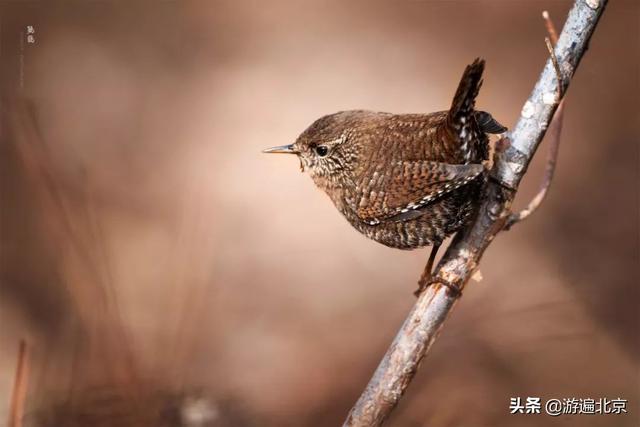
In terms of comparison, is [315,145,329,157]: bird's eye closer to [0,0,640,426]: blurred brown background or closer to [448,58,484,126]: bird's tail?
[448,58,484,126]: bird's tail

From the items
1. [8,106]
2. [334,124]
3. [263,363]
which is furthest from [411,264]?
[8,106]

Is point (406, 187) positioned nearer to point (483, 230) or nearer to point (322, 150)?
point (483, 230)

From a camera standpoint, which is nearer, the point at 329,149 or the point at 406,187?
the point at 406,187

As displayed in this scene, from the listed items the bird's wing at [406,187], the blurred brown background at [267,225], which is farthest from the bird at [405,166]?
the blurred brown background at [267,225]

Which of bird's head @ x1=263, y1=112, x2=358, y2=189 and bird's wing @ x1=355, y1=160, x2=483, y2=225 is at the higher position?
bird's head @ x1=263, y1=112, x2=358, y2=189

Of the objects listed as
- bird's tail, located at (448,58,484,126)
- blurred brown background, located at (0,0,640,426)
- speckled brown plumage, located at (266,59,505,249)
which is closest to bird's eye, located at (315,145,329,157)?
speckled brown plumage, located at (266,59,505,249)

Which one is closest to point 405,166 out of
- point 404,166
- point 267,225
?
point 404,166

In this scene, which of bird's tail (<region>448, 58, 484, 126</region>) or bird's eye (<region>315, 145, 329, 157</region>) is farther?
bird's eye (<region>315, 145, 329, 157</region>)

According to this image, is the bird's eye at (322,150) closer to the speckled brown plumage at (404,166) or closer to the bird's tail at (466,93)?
the speckled brown plumage at (404,166)
